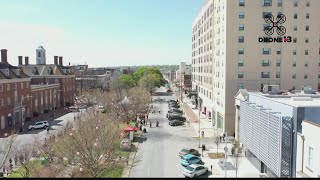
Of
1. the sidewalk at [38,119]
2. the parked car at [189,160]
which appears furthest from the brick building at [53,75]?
the parked car at [189,160]

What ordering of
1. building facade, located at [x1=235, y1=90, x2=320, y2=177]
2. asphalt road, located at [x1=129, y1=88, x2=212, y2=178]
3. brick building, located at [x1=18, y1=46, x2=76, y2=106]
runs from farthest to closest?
brick building, located at [x1=18, y1=46, x2=76, y2=106], asphalt road, located at [x1=129, y1=88, x2=212, y2=178], building facade, located at [x1=235, y1=90, x2=320, y2=177]

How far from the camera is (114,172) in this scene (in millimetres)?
30719

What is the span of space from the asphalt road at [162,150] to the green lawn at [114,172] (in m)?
1.03

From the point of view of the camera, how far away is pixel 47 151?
3169 centimetres

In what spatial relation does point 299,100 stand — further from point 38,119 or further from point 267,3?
point 38,119

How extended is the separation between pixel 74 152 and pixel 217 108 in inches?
1358

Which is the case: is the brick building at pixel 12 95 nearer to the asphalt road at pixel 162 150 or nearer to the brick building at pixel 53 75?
the brick building at pixel 53 75

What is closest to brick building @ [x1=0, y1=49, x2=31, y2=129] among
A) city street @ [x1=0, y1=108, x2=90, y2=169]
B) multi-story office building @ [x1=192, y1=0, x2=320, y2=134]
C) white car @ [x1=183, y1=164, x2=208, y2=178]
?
city street @ [x1=0, y1=108, x2=90, y2=169]

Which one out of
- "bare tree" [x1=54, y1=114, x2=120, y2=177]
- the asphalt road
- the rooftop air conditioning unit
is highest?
the rooftop air conditioning unit

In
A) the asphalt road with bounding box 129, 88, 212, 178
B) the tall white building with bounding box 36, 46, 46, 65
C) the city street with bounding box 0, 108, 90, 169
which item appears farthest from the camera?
the tall white building with bounding box 36, 46, 46, 65

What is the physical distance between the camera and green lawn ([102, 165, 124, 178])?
28.9 m

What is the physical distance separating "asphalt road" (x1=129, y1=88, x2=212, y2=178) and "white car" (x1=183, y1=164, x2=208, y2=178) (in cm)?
63

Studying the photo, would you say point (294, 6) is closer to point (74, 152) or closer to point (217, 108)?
point (217, 108)

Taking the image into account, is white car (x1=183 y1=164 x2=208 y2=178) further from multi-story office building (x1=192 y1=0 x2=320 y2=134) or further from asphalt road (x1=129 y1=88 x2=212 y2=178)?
multi-story office building (x1=192 y1=0 x2=320 y2=134)
